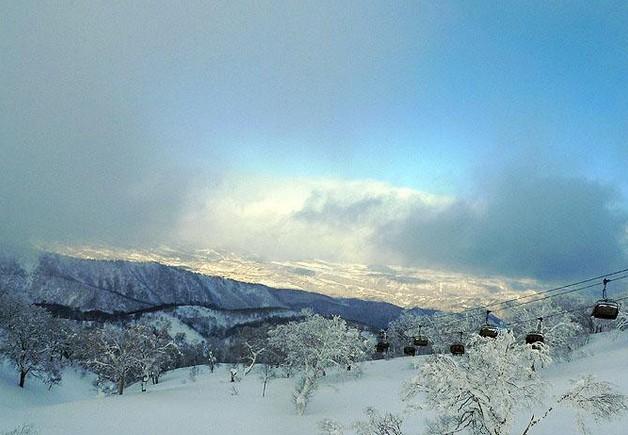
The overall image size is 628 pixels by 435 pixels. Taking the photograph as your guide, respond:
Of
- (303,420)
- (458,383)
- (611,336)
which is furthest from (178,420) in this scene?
(611,336)

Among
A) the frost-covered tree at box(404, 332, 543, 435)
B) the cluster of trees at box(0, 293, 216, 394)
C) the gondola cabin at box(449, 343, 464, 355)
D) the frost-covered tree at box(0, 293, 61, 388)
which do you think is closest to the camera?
the frost-covered tree at box(404, 332, 543, 435)

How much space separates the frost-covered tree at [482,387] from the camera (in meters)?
22.6

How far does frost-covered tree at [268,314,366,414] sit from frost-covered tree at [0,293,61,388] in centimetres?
3821

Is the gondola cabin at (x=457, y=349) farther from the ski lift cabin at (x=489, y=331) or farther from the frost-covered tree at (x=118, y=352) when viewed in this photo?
the frost-covered tree at (x=118, y=352)

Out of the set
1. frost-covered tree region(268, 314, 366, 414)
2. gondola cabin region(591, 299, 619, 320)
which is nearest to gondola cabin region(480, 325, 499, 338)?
gondola cabin region(591, 299, 619, 320)

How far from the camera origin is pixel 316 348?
6019cm

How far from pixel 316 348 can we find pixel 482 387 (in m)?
38.8

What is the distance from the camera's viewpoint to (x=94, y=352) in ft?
209

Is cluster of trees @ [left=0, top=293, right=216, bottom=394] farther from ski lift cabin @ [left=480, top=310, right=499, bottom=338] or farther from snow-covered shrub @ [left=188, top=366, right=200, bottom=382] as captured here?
ski lift cabin @ [left=480, top=310, right=499, bottom=338]

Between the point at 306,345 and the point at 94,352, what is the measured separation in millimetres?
27882

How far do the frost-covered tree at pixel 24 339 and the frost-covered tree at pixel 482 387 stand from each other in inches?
2675

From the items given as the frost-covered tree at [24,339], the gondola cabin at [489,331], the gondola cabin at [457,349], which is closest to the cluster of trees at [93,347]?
the frost-covered tree at [24,339]

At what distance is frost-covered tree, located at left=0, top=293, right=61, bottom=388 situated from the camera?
7131 cm

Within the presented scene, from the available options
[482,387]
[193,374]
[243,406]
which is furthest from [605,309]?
[193,374]
